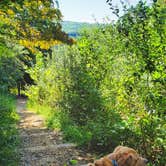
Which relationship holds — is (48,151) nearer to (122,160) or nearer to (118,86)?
(118,86)

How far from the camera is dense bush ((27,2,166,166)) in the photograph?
5.67 metres

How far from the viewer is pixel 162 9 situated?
18.4 ft

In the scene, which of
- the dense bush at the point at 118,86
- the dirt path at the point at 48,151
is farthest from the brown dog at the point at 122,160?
the dirt path at the point at 48,151

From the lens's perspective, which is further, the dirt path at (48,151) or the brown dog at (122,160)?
the dirt path at (48,151)

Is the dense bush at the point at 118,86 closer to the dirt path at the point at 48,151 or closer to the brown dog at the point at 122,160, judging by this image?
the dirt path at the point at 48,151

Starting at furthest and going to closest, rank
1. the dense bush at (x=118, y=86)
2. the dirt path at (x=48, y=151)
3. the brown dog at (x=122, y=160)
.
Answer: the dirt path at (x=48, y=151) < the dense bush at (x=118, y=86) < the brown dog at (x=122, y=160)

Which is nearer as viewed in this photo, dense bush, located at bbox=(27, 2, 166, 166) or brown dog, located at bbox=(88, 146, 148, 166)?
brown dog, located at bbox=(88, 146, 148, 166)

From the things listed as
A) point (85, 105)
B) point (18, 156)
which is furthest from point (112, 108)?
point (18, 156)

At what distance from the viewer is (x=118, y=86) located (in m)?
8.12

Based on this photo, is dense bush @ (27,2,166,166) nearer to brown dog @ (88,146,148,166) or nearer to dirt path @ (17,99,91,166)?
dirt path @ (17,99,91,166)

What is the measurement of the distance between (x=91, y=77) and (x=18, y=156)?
11.6ft

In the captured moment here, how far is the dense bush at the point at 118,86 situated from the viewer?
18.6 ft

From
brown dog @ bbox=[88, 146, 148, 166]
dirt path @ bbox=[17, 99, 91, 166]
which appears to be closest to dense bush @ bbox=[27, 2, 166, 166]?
dirt path @ bbox=[17, 99, 91, 166]

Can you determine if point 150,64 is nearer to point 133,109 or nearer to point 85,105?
point 133,109
